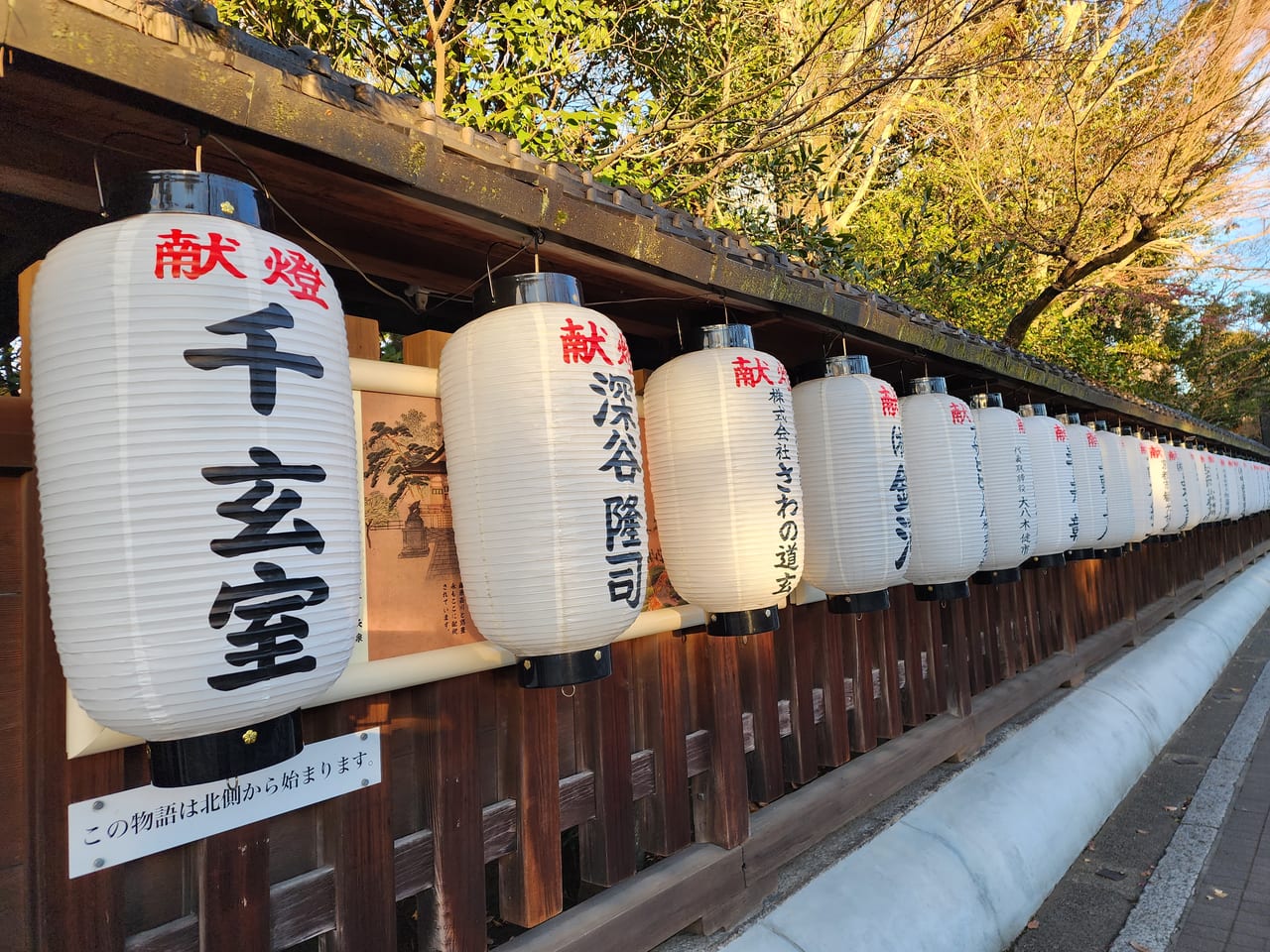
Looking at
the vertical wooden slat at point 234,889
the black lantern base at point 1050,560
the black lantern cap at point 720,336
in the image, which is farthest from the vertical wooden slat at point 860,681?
the vertical wooden slat at point 234,889

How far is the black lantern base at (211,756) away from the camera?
169 cm

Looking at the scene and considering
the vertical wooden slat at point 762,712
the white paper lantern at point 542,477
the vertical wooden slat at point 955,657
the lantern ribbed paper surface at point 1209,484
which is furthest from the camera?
the lantern ribbed paper surface at point 1209,484

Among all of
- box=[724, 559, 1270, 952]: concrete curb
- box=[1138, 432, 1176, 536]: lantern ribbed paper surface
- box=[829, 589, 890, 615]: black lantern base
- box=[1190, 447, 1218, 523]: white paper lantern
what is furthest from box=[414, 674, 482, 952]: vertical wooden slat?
box=[1190, 447, 1218, 523]: white paper lantern

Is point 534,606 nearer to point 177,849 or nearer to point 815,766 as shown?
point 177,849

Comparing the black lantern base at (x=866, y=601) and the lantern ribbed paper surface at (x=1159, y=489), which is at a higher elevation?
the lantern ribbed paper surface at (x=1159, y=489)

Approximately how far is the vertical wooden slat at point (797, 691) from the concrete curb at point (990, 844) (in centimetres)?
58

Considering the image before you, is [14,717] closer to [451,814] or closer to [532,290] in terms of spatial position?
[451,814]

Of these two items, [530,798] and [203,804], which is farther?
[530,798]

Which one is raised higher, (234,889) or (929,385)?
(929,385)

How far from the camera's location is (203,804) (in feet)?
6.94

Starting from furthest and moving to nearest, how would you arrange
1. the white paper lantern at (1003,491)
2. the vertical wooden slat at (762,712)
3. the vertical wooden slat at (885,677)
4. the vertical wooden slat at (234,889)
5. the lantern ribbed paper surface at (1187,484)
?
the lantern ribbed paper surface at (1187,484)
the vertical wooden slat at (885,677)
the white paper lantern at (1003,491)
the vertical wooden slat at (762,712)
the vertical wooden slat at (234,889)

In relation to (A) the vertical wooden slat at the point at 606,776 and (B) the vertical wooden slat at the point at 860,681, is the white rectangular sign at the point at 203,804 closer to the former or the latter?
(A) the vertical wooden slat at the point at 606,776

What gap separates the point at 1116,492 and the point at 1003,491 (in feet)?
11.9

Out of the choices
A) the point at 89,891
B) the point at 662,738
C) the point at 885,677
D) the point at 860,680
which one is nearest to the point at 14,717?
the point at 89,891
